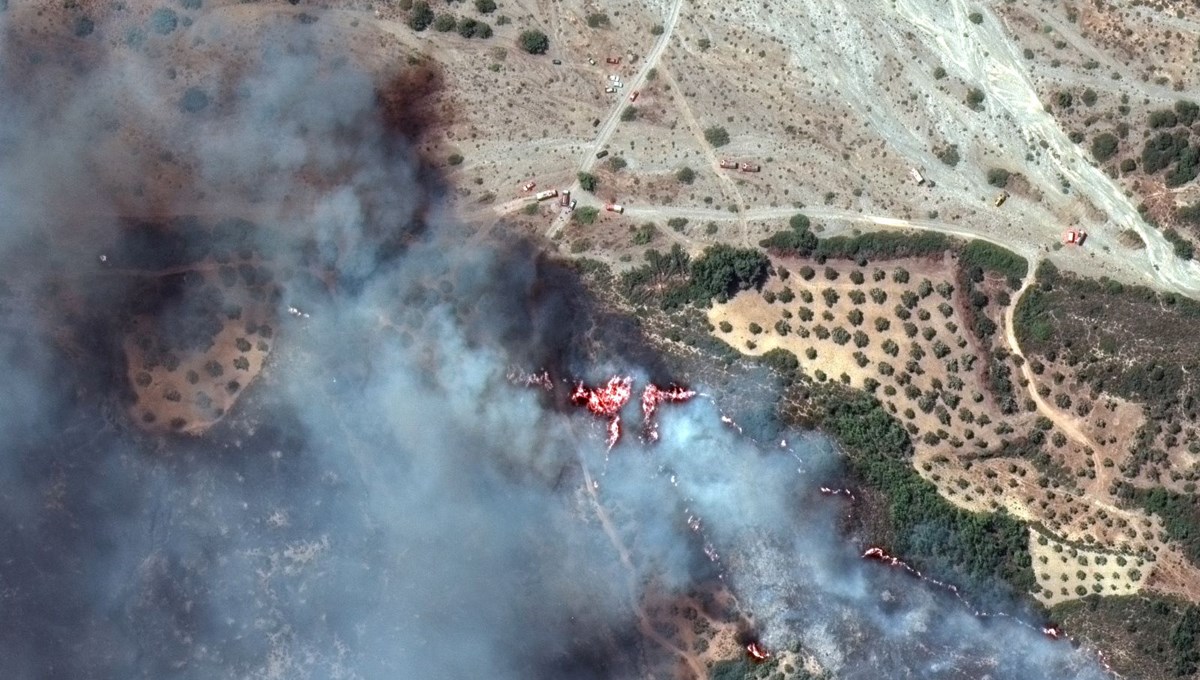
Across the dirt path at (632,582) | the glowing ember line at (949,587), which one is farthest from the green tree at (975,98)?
the dirt path at (632,582)

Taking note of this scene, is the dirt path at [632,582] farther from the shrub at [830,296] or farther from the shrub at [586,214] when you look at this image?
the shrub at [830,296]

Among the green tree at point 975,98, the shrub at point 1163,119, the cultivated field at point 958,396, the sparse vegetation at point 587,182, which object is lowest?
the cultivated field at point 958,396

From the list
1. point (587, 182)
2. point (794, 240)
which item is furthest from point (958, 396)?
point (587, 182)

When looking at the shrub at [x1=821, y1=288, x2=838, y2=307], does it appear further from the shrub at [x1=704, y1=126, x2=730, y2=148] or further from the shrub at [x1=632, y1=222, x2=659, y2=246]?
the shrub at [x1=704, y1=126, x2=730, y2=148]

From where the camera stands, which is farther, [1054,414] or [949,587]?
[1054,414]

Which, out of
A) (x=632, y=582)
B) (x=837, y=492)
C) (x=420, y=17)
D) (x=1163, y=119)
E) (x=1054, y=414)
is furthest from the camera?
(x=420, y=17)

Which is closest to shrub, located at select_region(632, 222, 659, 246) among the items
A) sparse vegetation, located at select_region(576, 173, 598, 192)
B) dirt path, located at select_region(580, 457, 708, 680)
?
sparse vegetation, located at select_region(576, 173, 598, 192)

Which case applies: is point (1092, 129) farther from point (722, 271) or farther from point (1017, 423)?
point (722, 271)

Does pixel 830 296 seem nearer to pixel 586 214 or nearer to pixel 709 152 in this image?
pixel 709 152
